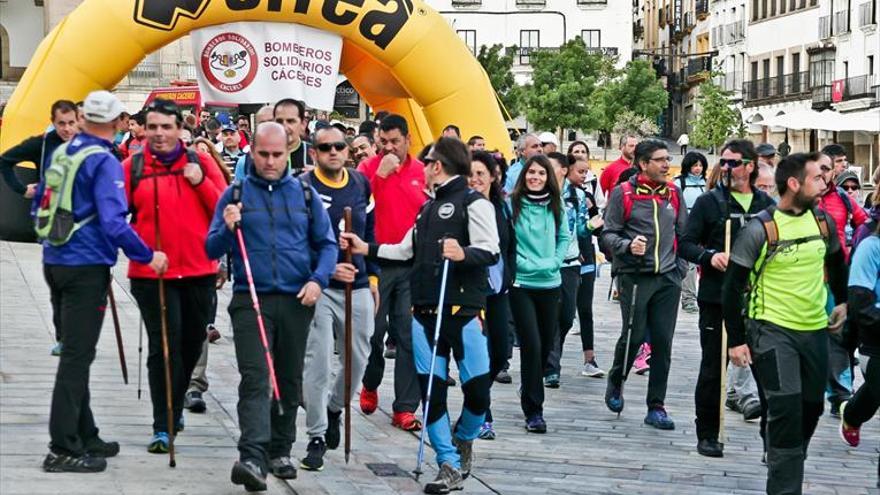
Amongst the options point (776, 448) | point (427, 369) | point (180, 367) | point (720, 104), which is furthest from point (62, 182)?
point (720, 104)

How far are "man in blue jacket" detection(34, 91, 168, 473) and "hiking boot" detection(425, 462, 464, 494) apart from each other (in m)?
1.75

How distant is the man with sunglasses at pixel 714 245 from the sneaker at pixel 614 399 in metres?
1.03

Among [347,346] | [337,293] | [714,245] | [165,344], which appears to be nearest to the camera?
[165,344]

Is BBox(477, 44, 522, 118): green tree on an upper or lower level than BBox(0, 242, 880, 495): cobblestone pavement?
upper

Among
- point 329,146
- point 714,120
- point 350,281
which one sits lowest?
point 714,120

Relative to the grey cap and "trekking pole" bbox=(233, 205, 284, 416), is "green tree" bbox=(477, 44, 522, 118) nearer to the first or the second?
the grey cap

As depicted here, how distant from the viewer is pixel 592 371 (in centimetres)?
1395

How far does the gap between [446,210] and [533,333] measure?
2341 millimetres

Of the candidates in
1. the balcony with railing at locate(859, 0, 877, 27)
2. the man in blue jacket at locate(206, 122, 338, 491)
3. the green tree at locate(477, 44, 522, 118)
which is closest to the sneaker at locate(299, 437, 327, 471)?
the man in blue jacket at locate(206, 122, 338, 491)

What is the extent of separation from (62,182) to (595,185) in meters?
Result: 7.37

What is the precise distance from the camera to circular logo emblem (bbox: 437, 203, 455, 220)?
9.04 m

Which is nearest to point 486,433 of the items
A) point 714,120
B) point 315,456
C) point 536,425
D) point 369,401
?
point 536,425

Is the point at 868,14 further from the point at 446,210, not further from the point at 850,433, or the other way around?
the point at 446,210

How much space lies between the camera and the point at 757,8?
261 ft
